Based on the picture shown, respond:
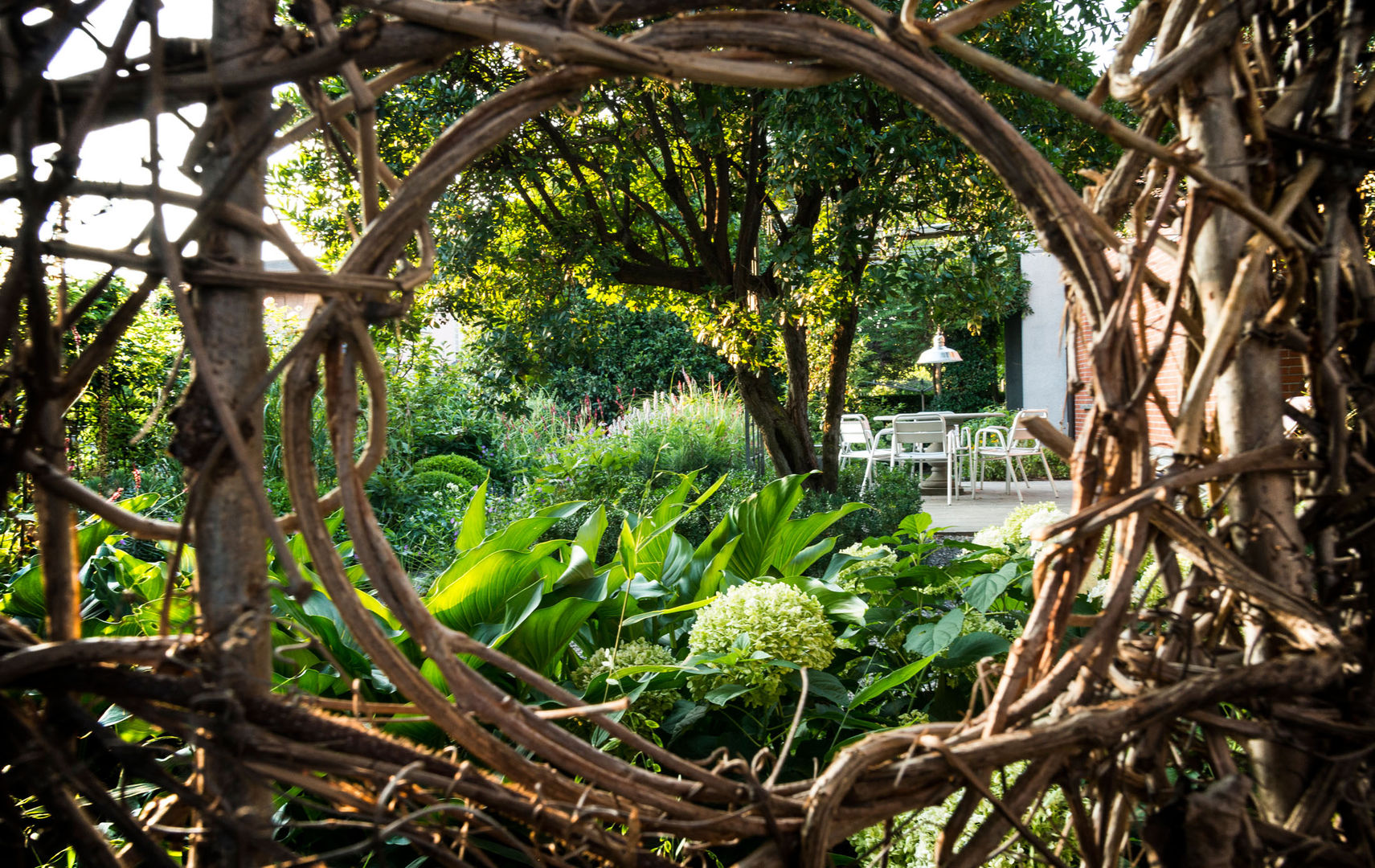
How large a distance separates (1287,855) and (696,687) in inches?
33.8

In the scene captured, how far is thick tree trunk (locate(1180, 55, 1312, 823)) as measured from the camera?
25.3 inches

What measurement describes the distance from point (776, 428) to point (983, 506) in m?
4.45

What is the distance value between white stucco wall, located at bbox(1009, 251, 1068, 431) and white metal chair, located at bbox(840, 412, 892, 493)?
4.29m

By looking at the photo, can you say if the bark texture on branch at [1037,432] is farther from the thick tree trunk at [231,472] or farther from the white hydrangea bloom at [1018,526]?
the white hydrangea bloom at [1018,526]

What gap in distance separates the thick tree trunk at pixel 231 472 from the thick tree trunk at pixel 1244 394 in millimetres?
637

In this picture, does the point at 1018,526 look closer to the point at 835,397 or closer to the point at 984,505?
the point at 835,397

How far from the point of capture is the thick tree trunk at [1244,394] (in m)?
0.64

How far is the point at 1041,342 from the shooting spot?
15.7 m

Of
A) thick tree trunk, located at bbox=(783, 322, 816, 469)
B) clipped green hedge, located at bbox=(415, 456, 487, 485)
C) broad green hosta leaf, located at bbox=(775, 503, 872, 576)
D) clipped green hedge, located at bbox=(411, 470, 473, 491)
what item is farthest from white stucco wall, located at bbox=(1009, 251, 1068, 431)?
broad green hosta leaf, located at bbox=(775, 503, 872, 576)

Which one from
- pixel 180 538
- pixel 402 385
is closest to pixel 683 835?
pixel 180 538

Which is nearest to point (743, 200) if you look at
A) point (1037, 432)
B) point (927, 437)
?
point (927, 437)

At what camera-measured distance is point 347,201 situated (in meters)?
5.03

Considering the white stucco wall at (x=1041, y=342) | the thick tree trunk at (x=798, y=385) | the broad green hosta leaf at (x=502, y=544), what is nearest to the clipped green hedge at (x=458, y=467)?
the thick tree trunk at (x=798, y=385)

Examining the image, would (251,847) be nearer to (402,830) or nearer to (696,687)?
(402,830)
